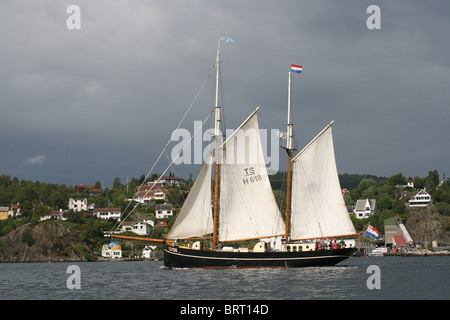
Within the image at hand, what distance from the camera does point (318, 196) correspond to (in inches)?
2904

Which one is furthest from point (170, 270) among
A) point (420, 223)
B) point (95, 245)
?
point (420, 223)

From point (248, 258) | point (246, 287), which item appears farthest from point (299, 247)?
point (246, 287)

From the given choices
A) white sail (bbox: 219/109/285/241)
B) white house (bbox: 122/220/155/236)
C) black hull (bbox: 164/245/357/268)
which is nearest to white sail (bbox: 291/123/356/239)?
black hull (bbox: 164/245/357/268)

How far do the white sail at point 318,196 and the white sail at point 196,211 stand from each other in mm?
12459

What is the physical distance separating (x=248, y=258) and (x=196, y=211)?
29.4 feet

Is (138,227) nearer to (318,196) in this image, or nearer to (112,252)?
(112,252)

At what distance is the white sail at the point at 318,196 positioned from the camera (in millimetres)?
73250

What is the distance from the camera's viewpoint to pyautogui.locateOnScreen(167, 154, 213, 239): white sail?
69.2 meters

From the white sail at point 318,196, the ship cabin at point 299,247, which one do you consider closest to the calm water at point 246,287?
the ship cabin at point 299,247

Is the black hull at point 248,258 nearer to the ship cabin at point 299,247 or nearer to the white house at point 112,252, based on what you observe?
the ship cabin at point 299,247

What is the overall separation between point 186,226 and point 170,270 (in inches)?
310

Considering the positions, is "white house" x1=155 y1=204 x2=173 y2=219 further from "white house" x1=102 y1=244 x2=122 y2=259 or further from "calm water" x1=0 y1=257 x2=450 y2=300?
"calm water" x1=0 y1=257 x2=450 y2=300

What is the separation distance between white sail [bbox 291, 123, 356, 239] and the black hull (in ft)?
10.8
